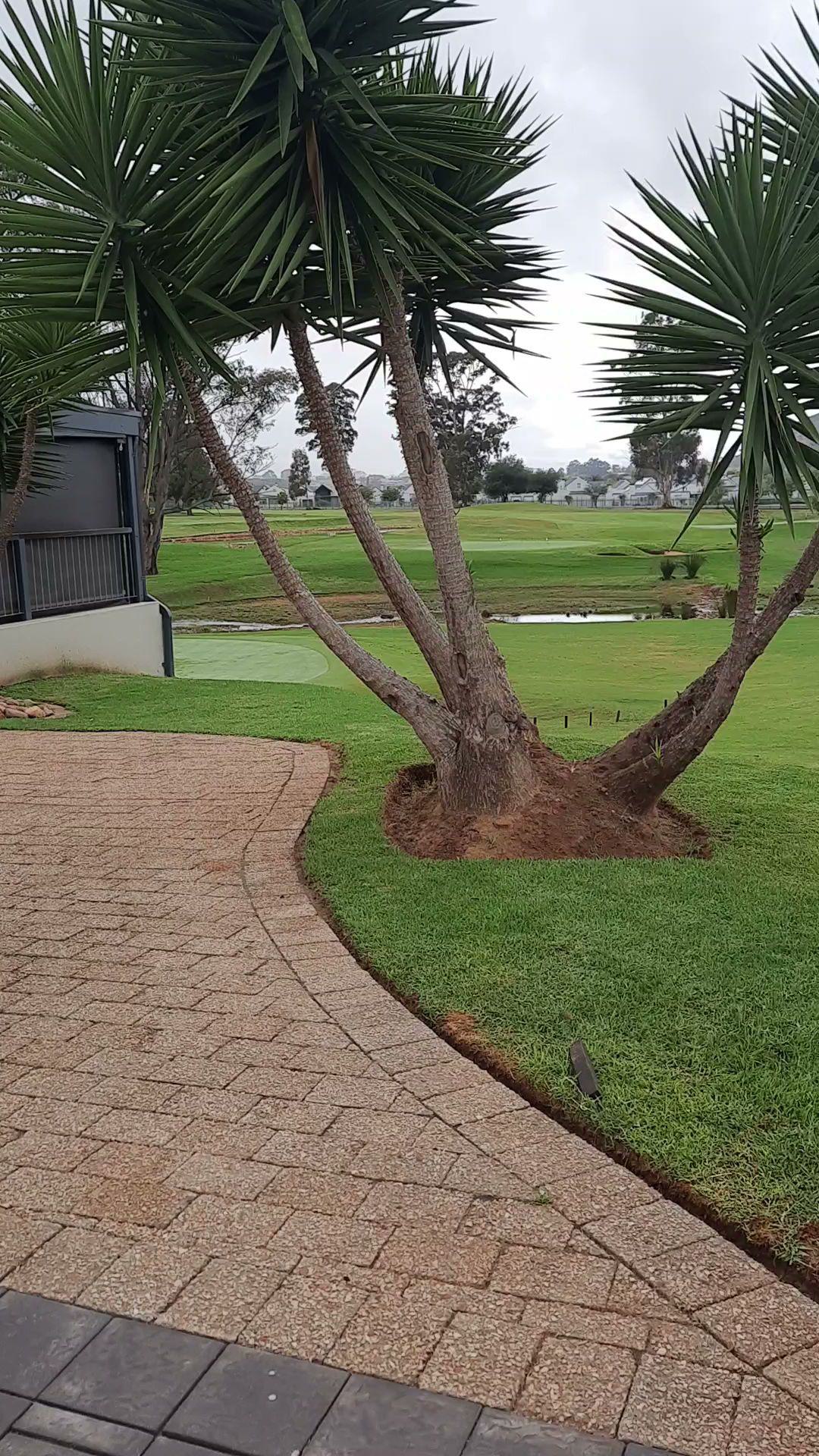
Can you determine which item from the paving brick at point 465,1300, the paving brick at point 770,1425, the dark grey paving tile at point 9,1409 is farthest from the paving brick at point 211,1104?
the paving brick at point 770,1425

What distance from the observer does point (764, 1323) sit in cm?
222

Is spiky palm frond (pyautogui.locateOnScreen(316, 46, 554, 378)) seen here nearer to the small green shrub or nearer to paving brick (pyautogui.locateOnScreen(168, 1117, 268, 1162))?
paving brick (pyautogui.locateOnScreen(168, 1117, 268, 1162))

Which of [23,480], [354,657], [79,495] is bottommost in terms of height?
[354,657]

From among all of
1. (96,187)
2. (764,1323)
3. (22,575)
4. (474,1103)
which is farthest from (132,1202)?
(22,575)

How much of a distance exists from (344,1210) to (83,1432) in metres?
0.76

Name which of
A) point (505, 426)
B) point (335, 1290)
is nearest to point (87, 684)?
point (335, 1290)

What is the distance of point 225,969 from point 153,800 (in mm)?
2862

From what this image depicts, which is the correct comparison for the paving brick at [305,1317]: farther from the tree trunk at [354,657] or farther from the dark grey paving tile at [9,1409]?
the tree trunk at [354,657]

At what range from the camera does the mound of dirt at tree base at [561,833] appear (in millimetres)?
5445

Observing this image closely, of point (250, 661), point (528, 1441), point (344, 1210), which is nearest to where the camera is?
point (528, 1441)

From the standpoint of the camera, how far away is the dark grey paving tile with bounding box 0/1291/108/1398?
212 cm

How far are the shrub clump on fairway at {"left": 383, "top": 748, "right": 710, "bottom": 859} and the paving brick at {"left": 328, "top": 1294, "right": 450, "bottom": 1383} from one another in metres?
3.14

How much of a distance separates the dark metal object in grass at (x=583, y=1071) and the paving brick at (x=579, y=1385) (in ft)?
3.08

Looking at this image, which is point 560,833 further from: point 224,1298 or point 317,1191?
point 224,1298
